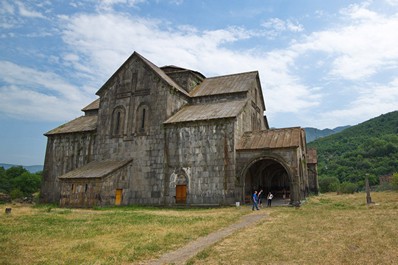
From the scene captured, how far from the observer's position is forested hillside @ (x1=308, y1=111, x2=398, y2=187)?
59.9 metres

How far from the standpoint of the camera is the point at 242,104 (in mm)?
23172

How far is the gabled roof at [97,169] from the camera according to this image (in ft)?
68.5

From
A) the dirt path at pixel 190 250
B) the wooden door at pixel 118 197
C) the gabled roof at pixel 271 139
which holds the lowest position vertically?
the dirt path at pixel 190 250

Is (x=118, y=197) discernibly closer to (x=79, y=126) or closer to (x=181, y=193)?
(x=181, y=193)

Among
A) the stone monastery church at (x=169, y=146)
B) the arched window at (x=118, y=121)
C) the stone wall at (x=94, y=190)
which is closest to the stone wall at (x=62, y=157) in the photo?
the stone monastery church at (x=169, y=146)

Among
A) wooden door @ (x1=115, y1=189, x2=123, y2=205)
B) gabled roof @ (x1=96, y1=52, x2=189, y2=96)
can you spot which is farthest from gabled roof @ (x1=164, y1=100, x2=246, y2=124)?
wooden door @ (x1=115, y1=189, x2=123, y2=205)

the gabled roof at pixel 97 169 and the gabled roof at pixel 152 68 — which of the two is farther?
the gabled roof at pixel 152 68

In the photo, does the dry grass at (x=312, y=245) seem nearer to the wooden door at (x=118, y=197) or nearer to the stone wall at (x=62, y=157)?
the wooden door at (x=118, y=197)

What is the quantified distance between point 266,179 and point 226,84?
9582 mm

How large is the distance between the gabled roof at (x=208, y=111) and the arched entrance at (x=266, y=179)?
4.05 metres

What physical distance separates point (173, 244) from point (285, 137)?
1417cm

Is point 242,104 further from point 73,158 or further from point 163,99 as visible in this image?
point 73,158

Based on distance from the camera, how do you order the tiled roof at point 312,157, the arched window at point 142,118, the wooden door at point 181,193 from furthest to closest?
the tiled roof at point 312,157, the arched window at point 142,118, the wooden door at point 181,193

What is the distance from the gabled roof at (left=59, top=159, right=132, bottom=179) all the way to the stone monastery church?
0.10 m
